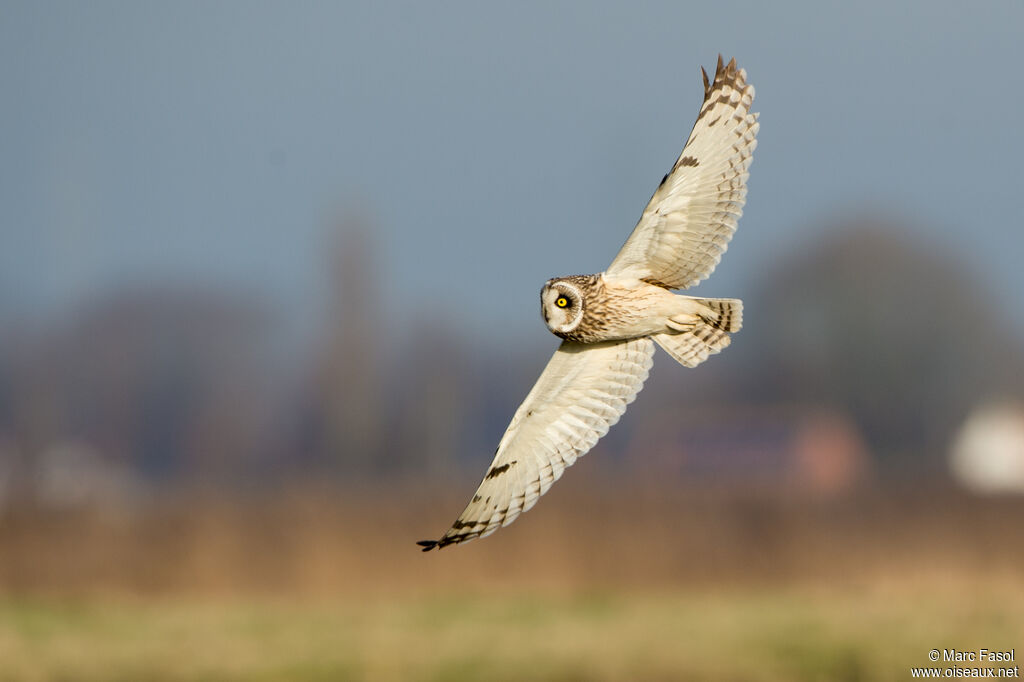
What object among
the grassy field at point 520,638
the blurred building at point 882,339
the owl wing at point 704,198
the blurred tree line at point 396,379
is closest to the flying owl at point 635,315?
the owl wing at point 704,198

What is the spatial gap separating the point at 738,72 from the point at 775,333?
131 feet

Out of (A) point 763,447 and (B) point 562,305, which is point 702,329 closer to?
(B) point 562,305

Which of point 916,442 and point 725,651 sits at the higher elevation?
point 916,442

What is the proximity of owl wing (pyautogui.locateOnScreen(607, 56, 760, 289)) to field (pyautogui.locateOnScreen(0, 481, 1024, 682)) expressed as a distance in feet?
19.5

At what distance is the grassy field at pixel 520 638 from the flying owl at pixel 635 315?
17.7 ft

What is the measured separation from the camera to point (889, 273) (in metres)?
44.5

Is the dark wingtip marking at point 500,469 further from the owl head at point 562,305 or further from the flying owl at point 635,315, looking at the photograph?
the owl head at point 562,305

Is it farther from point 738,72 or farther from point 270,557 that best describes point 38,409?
point 738,72

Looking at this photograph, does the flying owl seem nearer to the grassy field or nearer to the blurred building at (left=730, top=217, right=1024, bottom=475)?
the grassy field

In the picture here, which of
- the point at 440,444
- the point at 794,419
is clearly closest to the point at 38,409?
the point at 440,444

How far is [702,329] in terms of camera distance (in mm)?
6105

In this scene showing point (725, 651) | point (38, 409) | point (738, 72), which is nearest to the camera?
point (738, 72)

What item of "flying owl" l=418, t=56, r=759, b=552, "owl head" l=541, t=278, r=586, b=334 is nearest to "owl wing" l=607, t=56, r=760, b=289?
"flying owl" l=418, t=56, r=759, b=552

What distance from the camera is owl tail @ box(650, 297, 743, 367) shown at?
5984mm
